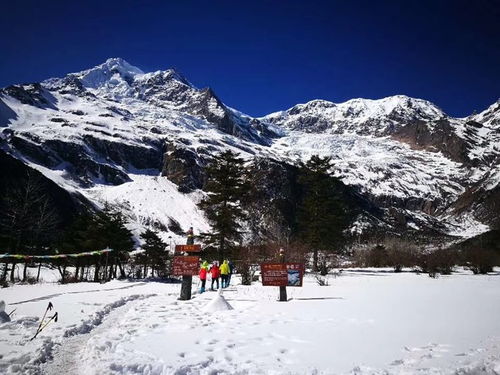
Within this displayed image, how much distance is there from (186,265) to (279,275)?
3879mm

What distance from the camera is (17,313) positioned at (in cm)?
1131

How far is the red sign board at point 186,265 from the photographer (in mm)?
15727

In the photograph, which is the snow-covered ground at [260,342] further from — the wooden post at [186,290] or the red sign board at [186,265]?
the wooden post at [186,290]

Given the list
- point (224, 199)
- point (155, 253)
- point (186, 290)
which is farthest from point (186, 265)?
point (155, 253)

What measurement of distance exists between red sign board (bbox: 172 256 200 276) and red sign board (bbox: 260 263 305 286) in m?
2.75

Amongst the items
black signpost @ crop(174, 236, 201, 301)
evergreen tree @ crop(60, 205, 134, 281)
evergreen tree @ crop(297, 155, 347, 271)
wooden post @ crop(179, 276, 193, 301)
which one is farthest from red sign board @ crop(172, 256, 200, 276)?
evergreen tree @ crop(297, 155, 347, 271)

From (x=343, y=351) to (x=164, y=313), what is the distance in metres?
6.76

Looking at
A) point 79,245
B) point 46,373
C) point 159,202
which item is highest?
point 159,202

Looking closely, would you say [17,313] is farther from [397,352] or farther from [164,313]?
[397,352]

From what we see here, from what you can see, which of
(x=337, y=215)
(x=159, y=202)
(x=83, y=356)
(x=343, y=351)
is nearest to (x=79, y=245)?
(x=337, y=215)

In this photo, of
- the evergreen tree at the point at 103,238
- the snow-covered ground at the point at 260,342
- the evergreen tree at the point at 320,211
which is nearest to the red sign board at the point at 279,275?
the snow-covered ground at the point at 260,342

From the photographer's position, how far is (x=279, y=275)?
1530 cm

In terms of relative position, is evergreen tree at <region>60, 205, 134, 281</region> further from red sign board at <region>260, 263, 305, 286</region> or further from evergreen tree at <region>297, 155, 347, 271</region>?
red sign board at <region>260, 263, 305, 286</region>

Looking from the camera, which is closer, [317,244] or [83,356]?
[83,356]
